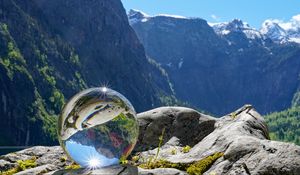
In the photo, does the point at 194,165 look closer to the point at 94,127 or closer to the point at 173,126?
the point at 94,127

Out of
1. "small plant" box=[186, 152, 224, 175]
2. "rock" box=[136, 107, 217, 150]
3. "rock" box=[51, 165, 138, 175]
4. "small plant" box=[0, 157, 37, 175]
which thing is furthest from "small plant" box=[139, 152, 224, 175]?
"rock" box=[136, 107, 217, 150]

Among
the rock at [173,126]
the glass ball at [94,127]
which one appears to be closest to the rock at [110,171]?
the glass ball at [94,127]

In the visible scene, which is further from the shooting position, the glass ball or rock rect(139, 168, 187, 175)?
rock rect(139, 168, 187, 175)

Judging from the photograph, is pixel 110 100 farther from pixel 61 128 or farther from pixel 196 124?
pixel 196 124

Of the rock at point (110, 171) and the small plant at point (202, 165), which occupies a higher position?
the rock at point (110, 171)

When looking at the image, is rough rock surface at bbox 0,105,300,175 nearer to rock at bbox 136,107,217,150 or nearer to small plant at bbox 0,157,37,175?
rock at bbox 136,107,217,150

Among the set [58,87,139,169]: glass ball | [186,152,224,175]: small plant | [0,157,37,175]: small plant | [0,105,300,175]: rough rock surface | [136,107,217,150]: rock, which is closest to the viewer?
[58,87,139,169]: glass ball

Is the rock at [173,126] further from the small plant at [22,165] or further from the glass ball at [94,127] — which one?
the glass ball at [94,127]
